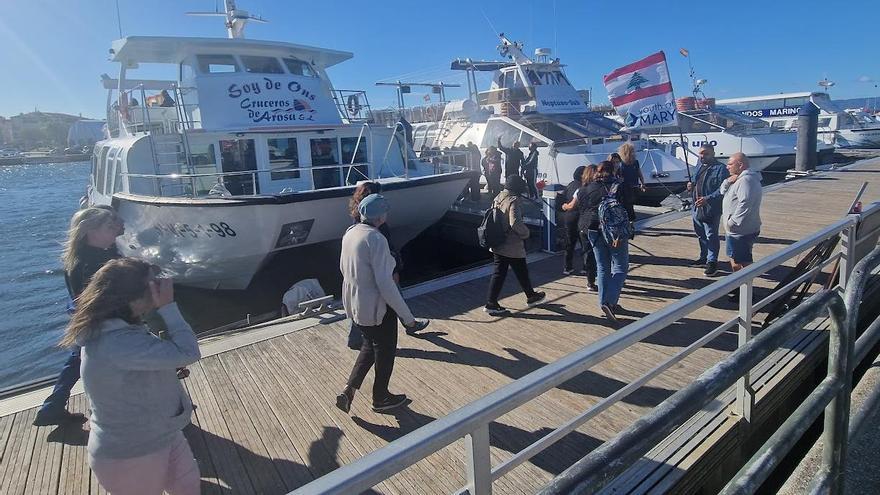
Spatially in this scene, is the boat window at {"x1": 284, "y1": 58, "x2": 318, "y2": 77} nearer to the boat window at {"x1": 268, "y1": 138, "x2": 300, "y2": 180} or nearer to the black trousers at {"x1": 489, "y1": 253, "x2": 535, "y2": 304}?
the boat window at {"x1": 268, "y1": 138, "x2": 300, "y2": 180}

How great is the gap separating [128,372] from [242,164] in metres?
8.13

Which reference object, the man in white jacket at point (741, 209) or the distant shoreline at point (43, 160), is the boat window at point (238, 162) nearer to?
the man in white jacket at point (741, 209)

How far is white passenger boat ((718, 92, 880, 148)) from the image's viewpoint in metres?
25.8

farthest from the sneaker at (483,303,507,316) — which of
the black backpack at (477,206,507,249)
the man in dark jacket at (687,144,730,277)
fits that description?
the man in dark jacket at (687,144,730,277)

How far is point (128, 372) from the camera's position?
2207 mm

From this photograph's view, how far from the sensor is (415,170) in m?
11.8

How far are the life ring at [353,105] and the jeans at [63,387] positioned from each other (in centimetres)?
855

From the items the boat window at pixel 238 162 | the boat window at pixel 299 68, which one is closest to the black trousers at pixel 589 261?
the boat window at pixel 238 162

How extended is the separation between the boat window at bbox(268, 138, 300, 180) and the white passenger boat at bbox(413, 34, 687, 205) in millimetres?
7578

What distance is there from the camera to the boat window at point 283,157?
9.89 m

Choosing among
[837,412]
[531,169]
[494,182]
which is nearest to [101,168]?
[494,182]

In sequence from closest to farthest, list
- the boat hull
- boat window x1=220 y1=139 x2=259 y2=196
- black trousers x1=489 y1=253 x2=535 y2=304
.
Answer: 1. black trousers x1=489 y1=253 x2=535 y2=304
2. the boat hull
3. boat window x1=220 y1=139 x2=259 y2=196

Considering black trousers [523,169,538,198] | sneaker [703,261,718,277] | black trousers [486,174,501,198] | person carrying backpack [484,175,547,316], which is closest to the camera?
person carrying backpack [484,175,547,316]

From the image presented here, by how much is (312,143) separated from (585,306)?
660cm
